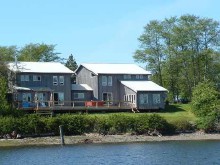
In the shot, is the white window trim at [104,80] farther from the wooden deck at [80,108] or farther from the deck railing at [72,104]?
the wooden deck at [80,108]

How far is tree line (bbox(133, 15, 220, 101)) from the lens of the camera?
9438 cm

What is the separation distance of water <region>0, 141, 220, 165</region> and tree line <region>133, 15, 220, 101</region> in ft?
127

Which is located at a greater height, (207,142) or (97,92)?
(97,92)

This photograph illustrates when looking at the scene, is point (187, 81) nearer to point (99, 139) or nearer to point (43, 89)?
point (43, 89)

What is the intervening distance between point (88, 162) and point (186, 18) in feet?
189

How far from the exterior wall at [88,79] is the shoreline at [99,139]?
63.2 ft

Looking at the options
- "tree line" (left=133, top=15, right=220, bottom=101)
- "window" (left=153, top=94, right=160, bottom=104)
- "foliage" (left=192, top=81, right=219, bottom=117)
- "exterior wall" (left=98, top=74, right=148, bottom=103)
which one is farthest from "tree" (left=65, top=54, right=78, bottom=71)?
"foliage" (left=192, top=81, right=219, bottom=117)

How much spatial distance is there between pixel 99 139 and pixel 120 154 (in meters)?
13.4

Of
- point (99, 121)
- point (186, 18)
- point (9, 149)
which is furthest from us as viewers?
point (186, 18)

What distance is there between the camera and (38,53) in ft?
367

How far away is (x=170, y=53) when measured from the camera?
96312mm

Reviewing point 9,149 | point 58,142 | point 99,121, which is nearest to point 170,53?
point 99,121

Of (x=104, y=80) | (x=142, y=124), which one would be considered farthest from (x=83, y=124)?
(x=104, y=80)

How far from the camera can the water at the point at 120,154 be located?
42.0 metres
